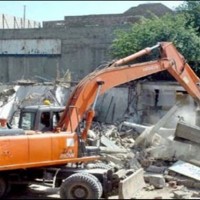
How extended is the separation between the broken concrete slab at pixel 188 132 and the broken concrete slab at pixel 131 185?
262 cm

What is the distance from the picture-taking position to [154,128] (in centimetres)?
1448

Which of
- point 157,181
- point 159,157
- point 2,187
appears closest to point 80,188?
point 2,187

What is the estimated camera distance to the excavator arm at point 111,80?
10.2 metres

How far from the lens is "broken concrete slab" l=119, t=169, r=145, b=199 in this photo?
9212mm

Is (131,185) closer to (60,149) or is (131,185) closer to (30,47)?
(60,149)

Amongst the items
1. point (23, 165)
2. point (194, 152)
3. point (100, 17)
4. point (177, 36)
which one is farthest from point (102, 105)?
point (100, 17)

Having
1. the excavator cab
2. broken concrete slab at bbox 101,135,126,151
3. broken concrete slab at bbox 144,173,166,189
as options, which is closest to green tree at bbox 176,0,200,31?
broken concrete slab at bbox 101,135,126,151

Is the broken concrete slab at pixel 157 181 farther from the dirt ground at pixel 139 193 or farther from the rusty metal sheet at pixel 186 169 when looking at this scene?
the rusty metal sheet at pixel 186 169

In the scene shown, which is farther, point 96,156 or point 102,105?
point 102,105

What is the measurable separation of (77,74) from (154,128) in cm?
1293

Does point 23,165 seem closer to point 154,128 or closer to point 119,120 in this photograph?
point 154,128

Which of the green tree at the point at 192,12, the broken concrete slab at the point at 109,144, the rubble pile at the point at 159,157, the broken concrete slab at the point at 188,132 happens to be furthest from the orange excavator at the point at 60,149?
the green tree at the point at 192,12

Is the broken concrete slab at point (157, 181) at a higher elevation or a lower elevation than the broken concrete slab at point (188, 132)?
lower

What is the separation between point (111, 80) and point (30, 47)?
1771 cm
